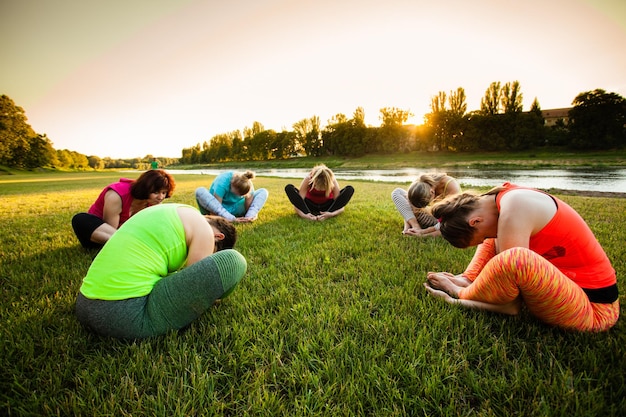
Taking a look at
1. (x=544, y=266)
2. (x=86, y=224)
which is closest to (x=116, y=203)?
(x=86, y=224)

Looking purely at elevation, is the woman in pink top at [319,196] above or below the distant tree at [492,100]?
below

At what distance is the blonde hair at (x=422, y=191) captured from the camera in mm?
3670

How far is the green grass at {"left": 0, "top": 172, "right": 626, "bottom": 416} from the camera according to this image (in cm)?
114

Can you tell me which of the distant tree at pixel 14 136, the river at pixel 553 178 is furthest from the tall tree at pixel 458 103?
the distant tree at pixel 14 136

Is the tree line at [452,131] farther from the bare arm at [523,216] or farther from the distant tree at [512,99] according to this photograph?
the bare arm at [523,216]

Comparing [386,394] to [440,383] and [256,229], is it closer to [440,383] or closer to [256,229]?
[440,383]

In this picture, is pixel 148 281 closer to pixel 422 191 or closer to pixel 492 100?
pixel 422 191

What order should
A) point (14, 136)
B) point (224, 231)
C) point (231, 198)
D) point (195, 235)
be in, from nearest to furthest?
point (195, 235), point (224, 231), point (231, 198), point (14, 136)

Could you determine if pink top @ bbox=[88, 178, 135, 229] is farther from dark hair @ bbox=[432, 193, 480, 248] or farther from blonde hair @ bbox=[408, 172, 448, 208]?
blonde hair @ bbox=[408, 172, 448, 208]

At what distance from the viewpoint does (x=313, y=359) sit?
1398mm

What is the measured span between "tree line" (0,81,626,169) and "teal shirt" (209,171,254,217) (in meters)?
49.9

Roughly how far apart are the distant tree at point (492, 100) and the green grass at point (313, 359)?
58018mm

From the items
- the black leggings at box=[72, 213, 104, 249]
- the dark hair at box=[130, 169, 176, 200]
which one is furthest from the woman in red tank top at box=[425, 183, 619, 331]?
the black leggings at box=[72, 213, 104, 249]

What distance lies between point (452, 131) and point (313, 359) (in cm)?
5583
